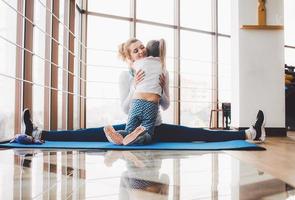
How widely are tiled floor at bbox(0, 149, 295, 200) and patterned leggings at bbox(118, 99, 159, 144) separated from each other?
2.36ft

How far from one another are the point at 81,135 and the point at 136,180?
1.47 m

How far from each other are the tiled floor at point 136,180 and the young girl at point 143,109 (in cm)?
65

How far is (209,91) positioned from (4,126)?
405 cm

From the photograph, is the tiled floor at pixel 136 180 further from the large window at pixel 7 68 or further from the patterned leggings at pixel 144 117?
the large window at pixel 7 68

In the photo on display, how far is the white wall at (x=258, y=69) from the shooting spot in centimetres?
336

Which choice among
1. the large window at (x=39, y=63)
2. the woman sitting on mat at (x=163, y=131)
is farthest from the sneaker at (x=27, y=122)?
the woman sitting on mat at (x=163, y=131)

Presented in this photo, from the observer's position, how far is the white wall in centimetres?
336

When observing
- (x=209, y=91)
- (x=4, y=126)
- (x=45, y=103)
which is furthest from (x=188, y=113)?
(x=4, y=126)

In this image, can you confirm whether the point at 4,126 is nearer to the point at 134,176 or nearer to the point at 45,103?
the point at 45,103

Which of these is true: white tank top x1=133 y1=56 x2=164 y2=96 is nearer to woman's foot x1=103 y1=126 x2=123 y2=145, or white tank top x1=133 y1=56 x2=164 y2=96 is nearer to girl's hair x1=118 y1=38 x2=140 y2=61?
girl's hair x1=118 y1=38 x2=140 y2=61

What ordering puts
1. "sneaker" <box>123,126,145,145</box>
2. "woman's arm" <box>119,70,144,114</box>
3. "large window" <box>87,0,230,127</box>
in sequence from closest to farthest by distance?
"sneaker" <box>123,126,145,145</box> → "woman's arm" <box>119,70,144,114</box> → "large window" <box>87,0,230,127</box>

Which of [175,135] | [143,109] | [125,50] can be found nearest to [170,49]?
[125,50]

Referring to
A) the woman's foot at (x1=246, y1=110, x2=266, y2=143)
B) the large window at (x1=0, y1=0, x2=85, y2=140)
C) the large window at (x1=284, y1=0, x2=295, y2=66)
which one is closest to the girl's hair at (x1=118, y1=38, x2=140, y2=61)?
the large window at (x1=0, y1=0, x2=85, y2=140)

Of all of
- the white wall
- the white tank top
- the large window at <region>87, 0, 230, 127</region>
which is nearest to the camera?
the white tank top
